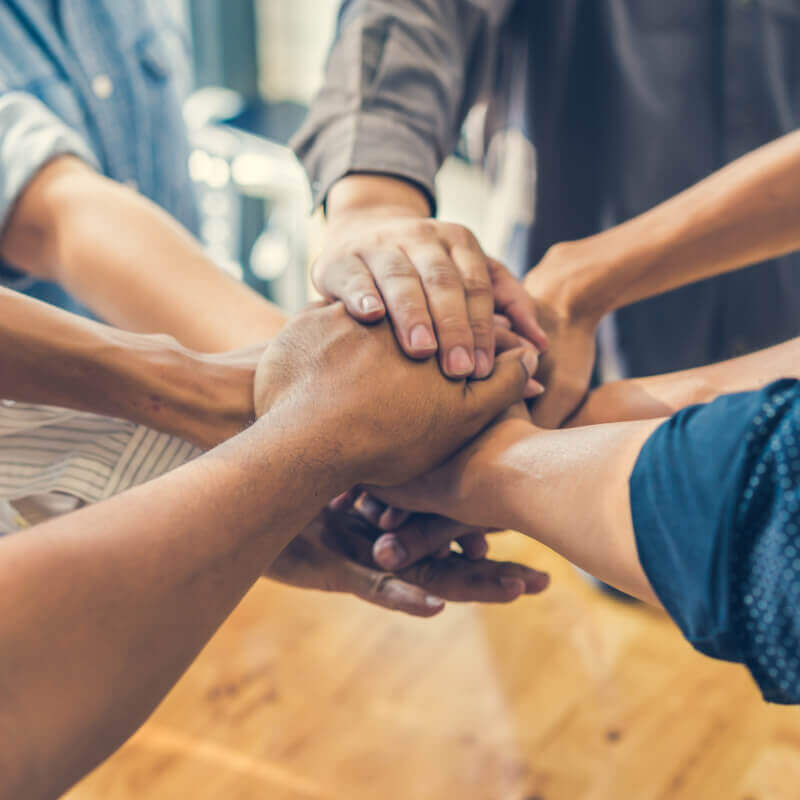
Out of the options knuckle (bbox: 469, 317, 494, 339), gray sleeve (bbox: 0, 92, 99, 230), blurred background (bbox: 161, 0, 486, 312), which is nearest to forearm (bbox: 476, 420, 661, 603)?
knuckle (bbox: 469, 317, 494, 339)

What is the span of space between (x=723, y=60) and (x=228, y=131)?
1.11 metres

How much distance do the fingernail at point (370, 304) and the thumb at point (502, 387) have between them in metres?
0.10

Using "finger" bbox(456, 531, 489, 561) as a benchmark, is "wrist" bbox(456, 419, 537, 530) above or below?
above

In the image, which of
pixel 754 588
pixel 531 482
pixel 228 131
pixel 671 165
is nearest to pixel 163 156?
pixel 228 131

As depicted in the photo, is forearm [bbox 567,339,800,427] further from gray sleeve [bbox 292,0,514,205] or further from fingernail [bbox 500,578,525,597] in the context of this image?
gray sleeve [bbox 292,0,514,205]

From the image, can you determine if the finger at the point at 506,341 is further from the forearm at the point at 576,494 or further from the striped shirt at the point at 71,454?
the striped shirt at the point at 71,454

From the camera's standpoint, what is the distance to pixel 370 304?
684 mm

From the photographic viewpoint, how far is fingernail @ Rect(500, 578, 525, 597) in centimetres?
73

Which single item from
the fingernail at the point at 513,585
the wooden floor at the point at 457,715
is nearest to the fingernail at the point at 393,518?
the fingernail at the point at 513,585

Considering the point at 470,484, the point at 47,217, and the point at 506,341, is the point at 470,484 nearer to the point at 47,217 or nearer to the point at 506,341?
the point at 506,341

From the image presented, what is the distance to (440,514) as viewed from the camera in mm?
709

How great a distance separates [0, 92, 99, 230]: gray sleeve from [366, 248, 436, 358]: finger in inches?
18.7

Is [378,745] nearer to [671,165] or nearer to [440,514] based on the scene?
[440,514]

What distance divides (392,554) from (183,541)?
290mm
